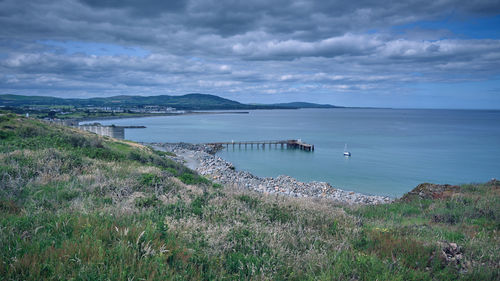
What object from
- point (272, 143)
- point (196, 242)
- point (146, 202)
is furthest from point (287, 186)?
point (272, 143)

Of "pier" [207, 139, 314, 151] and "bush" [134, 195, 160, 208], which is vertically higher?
"bush" [134, 195, 160, 208]

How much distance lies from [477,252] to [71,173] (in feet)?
33.2

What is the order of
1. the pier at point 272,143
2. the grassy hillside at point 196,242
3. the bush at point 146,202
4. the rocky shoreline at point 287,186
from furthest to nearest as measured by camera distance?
the pier at point 272,143 → the rocky shoreline at point 287,186 → the bush at point 146,202 → the grassy hillside at point 196,242

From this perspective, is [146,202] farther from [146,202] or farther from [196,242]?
[196,242]

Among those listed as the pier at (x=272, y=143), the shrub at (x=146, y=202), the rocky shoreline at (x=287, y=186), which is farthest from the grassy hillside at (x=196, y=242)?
the pier at (x=272, y=143)

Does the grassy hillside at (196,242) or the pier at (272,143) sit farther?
the pier at (272,143)

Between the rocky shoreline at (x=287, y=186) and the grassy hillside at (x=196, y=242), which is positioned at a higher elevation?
the grassy hillside at (x=196, y=242)

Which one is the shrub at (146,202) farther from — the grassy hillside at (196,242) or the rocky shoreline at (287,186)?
the rocky shoreline at (287,186)

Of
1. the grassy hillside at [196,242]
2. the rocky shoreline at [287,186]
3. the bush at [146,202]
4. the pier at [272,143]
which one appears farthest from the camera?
the pier at [272,143]

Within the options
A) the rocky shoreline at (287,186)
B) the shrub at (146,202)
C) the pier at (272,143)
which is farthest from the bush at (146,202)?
the pier at (272,143)

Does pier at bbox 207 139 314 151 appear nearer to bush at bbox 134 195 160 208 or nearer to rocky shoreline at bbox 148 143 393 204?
rocky shoreline at bbox 148 143 393 204

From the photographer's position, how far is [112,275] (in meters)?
3.14

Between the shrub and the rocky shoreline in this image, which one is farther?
the rocky shoreline

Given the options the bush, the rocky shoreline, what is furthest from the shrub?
the rocky shoreline
